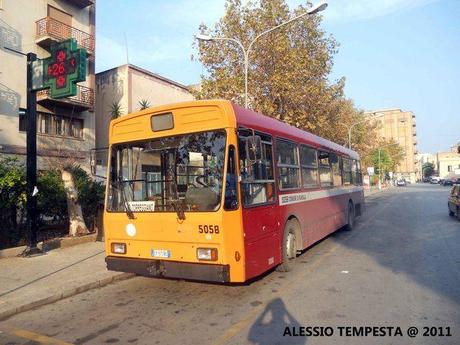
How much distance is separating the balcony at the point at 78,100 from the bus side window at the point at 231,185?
61.6 ft

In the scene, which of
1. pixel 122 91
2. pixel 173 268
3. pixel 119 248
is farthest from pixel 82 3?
pixel 173 268

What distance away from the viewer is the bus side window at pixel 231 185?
6005 mm

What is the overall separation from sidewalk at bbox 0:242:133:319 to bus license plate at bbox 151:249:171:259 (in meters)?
1.76

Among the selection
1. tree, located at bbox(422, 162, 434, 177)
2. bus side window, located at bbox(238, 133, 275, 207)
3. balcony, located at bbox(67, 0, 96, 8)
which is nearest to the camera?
bus side window, located at bbox(238, 133, 275, 207)

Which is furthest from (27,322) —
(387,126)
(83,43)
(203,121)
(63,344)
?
(387,126)

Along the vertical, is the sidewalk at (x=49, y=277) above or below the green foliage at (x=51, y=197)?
below

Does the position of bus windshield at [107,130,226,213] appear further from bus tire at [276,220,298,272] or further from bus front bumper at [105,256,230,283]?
bus tire at [276,220,298,272]

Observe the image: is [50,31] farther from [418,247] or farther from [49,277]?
[418,247]

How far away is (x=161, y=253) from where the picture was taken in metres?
6.44

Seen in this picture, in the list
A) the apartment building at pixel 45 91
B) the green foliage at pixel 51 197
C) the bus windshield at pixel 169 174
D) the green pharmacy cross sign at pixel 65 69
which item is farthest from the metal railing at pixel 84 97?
the bus windshield at pixel 169 174

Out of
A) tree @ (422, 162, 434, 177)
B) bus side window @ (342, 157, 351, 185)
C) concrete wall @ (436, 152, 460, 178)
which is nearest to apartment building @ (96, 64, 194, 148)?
bus side window @ (342, 157, 351, 185)

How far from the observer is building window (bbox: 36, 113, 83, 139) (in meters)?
22.2

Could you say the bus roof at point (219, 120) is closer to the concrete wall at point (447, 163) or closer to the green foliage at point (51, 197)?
the green foliage at point (51, 197)

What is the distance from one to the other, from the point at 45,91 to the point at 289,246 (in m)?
18.8
